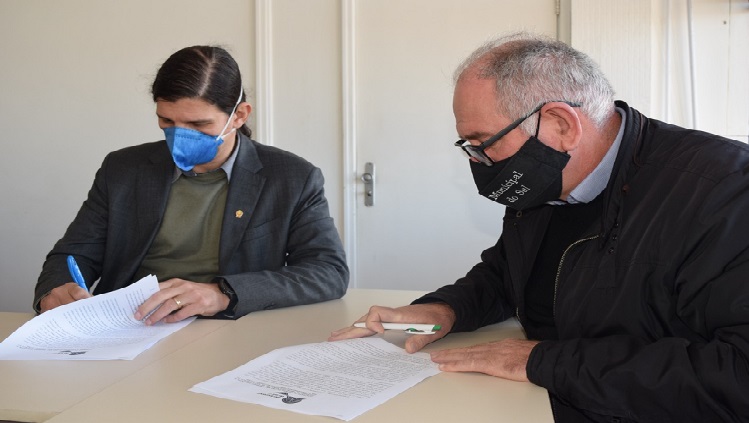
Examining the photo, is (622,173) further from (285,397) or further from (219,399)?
(219,399)

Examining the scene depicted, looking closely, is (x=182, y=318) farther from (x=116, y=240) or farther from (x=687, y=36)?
(x=687, y=36)

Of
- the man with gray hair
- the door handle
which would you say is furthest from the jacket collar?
the door handle

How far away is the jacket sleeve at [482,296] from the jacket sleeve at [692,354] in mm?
447

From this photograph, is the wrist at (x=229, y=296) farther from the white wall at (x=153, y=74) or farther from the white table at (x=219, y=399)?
the white wall at (x=153, y=74)

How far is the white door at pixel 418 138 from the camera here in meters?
4.16

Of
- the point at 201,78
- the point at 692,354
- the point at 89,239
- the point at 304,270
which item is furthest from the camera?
the point at 89,239

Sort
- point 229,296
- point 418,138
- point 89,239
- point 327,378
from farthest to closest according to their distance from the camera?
point 418,138, point 89,239, point 229,296, point 327,378

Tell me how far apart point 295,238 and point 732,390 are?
4.89 ft

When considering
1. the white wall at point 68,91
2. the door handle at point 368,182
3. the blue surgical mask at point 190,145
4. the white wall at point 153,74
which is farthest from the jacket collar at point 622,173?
the white wall at point 68,91

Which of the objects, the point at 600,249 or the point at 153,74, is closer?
the point at 600,249

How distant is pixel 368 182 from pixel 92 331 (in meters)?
2.54

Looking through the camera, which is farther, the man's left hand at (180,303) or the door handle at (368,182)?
the door handle at (368,182)

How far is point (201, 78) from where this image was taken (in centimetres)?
243

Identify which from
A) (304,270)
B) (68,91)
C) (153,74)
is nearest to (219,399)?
(304,270)
